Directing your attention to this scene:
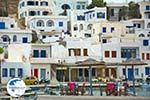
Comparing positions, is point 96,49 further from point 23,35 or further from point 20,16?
point 20,16

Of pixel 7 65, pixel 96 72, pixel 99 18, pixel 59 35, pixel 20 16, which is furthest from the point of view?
pixel 20 16

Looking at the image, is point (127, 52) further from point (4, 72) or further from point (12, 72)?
point (4, 72)

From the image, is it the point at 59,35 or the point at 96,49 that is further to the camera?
the point at 59,35

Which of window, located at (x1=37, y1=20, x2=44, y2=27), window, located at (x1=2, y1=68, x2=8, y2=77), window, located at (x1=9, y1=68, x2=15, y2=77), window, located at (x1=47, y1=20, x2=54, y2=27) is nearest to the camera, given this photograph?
window, located at (x1=2, y1=68, x2=8, y2=77)

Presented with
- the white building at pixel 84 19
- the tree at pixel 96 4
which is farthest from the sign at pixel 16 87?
the tree at pixel 96 4

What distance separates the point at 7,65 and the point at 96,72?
9901 millimetres

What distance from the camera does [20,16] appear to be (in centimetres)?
→ 7300

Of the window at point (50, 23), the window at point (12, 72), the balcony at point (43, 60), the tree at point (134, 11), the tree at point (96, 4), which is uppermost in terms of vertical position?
the tree at point (96, 4)

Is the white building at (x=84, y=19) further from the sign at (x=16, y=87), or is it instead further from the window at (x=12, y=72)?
the sign at (x=16, y=87)

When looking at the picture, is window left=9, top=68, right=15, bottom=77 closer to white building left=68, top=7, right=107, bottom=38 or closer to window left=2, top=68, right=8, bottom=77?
window left=2, top=68, right=8, bottom=77

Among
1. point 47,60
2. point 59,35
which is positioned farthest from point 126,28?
point 47,60

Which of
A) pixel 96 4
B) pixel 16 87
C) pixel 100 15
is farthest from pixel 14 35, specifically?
pixel 16 87

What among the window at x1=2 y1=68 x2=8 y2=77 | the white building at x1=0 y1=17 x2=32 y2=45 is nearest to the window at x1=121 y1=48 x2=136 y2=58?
the white building at x1=0 y1=17 x2=32 y2=45

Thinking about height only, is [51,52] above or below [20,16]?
below
